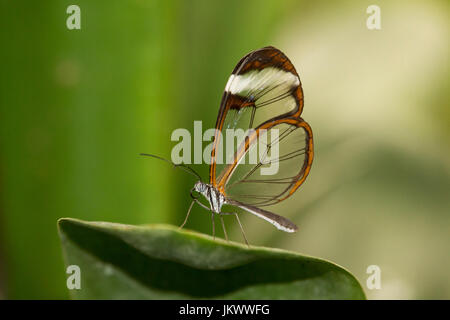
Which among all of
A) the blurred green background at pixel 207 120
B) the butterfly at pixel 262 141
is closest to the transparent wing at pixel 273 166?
the butterfly at pixel 262 141

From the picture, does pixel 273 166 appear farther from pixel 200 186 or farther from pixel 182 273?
pixel 182 273

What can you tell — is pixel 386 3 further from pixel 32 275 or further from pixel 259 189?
pixel 32 275

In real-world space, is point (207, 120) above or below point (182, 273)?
above

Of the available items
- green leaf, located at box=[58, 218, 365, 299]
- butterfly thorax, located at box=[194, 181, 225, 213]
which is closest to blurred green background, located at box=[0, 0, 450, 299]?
A: butterfly thorax, located at box=[194, 181, 225, 213]

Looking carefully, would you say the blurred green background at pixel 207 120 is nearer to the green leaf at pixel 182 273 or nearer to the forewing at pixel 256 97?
the forewing at pixel 256 97

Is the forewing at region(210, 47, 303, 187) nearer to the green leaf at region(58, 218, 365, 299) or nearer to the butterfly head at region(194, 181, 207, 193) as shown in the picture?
the butterfly head at region(194, 181, 207, 193)

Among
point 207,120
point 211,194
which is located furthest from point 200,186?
point 207,120
